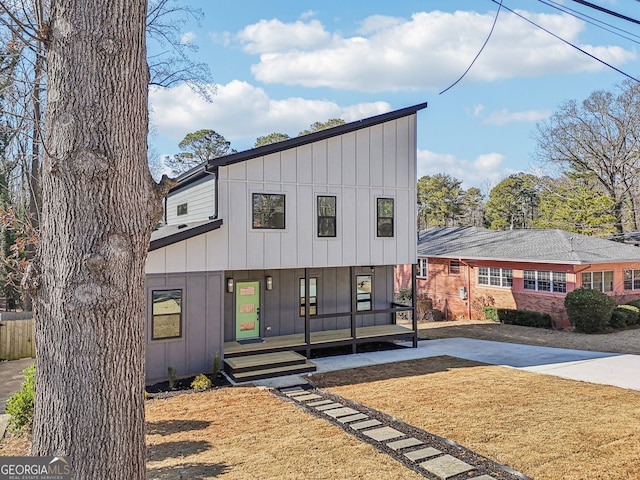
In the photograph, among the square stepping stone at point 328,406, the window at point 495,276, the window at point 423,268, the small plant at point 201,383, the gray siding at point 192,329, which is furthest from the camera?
the window at point 423,268

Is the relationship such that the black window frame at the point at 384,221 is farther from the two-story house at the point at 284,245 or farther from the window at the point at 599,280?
the window at the point at 599,280

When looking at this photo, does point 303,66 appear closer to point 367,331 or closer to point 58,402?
point 367,331

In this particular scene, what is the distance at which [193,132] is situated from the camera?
118ft

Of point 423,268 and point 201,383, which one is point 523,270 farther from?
point 201,383

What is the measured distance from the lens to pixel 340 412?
719 cm

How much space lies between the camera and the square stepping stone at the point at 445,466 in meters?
4.84

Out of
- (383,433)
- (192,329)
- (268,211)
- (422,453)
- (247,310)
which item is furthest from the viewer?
(247,310)

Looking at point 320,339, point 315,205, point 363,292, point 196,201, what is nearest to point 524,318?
point 363,292

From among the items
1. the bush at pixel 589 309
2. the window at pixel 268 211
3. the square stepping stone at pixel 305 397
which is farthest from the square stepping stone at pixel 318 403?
the bush at pixel 589 309

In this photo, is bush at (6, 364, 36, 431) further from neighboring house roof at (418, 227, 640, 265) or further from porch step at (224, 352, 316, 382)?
neighboring house roof at (418, 227, 640, 265)

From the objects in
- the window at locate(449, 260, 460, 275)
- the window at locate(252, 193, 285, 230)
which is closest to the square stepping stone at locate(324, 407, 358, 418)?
the window at locate(252, 193, 285, 230)

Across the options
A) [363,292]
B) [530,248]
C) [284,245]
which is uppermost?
[530,248]

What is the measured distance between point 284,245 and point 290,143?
8.76ft

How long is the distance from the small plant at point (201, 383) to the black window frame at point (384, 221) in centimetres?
618
